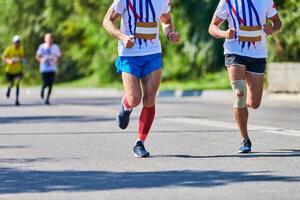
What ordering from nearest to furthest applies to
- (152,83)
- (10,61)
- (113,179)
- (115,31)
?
(113,179)
(115,31)
(152,83)
(10,61)

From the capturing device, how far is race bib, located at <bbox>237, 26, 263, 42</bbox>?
34.8ft

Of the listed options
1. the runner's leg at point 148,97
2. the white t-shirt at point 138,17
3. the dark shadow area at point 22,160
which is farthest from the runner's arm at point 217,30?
the dark shadow area at point 22,160

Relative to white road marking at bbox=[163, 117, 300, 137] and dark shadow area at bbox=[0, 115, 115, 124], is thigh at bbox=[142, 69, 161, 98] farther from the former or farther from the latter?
dark shadow area at bbox=[0, 115, 115, 124]

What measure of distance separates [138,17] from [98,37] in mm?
26969

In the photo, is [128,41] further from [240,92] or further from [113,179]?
[113,179]

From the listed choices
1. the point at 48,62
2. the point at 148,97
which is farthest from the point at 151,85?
the point at 48,62

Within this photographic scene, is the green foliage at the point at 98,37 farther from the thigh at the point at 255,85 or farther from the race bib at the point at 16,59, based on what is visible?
the thigh at the point at 255,85

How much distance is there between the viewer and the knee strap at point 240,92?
34.8 ft

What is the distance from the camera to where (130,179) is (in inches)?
340

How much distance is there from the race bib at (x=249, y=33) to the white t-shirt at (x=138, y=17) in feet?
2.80

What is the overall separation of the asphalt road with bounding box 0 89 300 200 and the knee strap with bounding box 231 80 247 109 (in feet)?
1.72

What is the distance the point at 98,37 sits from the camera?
37.3 m

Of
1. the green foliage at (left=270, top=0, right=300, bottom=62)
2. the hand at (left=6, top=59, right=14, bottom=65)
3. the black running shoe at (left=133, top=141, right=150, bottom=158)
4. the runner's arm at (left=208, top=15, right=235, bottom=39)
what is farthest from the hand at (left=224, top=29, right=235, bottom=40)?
the green foliage at (left=270, top=0, right=300, bottom=62)

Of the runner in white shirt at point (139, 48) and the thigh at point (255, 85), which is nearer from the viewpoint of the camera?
the runner in white shirt at point (139, 48)
